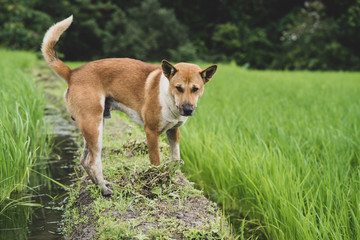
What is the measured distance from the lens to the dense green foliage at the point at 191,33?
71.5 ft

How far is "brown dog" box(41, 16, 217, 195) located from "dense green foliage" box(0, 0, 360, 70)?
1814 centimetres

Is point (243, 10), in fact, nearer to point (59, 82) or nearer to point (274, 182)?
point (59, 82)

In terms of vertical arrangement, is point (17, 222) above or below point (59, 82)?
above

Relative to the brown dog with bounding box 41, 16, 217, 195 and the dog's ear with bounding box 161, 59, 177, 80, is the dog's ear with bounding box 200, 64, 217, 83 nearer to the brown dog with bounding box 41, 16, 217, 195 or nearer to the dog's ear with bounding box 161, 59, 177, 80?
the brown dog with bounding box 41, 16, 217, 195

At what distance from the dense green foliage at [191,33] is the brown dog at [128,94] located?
1814cm

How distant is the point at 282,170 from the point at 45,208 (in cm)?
224

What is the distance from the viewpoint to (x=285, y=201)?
2730 millimetres

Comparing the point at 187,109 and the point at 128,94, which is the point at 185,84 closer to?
the point at 187,109

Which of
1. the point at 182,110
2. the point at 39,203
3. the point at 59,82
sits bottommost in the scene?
the point at 59,82

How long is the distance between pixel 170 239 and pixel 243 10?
28.8 metres

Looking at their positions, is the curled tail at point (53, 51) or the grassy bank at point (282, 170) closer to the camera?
the grassy bank at point (282, 170)

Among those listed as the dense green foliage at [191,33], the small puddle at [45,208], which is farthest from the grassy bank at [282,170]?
the dense green foliage at [191,33]

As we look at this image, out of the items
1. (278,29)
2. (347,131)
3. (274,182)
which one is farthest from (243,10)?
(274,182)

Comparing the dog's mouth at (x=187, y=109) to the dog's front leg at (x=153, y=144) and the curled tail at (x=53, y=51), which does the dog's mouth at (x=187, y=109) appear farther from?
the curled tail at (x=53, y=51)
